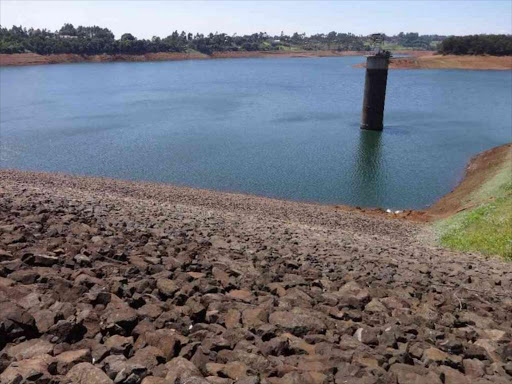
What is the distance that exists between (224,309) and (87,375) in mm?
2375

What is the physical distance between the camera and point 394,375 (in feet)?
18.5

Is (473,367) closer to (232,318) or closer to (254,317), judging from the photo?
(254,317)

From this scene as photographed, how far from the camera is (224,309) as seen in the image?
6.88 meters

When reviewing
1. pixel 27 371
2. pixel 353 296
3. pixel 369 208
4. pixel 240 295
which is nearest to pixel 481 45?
pixel 369 208

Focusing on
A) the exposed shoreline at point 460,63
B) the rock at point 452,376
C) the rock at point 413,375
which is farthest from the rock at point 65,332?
the exposed shoreline at point 460,63

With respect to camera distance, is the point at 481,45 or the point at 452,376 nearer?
the point at 452,376

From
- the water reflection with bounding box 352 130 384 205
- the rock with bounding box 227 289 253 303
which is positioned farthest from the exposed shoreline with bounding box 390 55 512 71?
the rock with bounding box 227 289 253 303

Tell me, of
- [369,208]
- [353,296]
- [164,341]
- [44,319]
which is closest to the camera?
[164,341]

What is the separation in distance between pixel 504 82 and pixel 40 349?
4193 inches

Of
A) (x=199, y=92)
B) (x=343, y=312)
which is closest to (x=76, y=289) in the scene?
(x=343, y=312)

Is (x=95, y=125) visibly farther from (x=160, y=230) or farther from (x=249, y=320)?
(x=249, y=320)

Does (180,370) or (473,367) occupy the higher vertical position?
(180,370)

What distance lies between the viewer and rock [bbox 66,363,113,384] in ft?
15.8

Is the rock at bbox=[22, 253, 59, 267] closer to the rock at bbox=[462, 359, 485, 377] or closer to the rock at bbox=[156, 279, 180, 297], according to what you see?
the rock at bbox=[156, 279, 180, 297]
